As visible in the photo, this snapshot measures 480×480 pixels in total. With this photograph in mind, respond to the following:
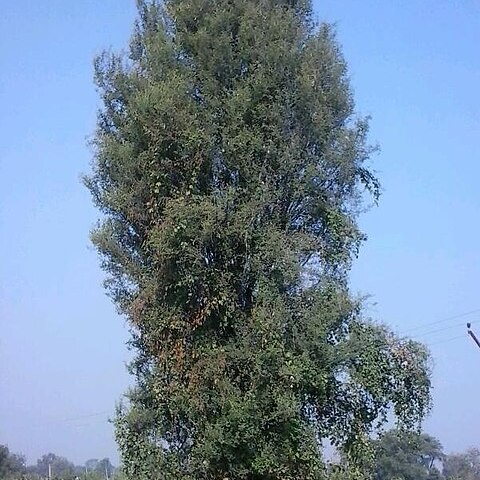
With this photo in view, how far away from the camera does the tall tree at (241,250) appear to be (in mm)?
13820

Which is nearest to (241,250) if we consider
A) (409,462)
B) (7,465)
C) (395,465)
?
(395,465)

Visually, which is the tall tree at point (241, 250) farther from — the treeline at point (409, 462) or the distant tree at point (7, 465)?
the distant tree at point (7, 465)

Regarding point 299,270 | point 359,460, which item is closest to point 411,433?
point 359,460

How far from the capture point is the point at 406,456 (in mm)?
48812

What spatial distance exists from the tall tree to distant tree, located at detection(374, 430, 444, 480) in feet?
1.85

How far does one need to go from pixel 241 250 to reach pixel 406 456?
124ft

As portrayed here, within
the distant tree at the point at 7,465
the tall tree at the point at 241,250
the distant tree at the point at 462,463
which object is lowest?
the tall tree at the point at 241,250

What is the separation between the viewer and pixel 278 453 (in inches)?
538

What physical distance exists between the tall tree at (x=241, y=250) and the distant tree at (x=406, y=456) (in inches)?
22.1

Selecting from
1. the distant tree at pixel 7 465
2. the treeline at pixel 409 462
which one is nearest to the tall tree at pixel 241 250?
the treeline at pixel 409 462

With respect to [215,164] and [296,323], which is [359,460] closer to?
[296,323]

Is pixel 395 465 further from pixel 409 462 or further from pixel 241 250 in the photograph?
pixel 241 250

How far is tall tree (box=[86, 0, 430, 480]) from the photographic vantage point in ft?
45.3

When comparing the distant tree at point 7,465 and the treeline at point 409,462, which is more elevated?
the distant tree at point 7,465
